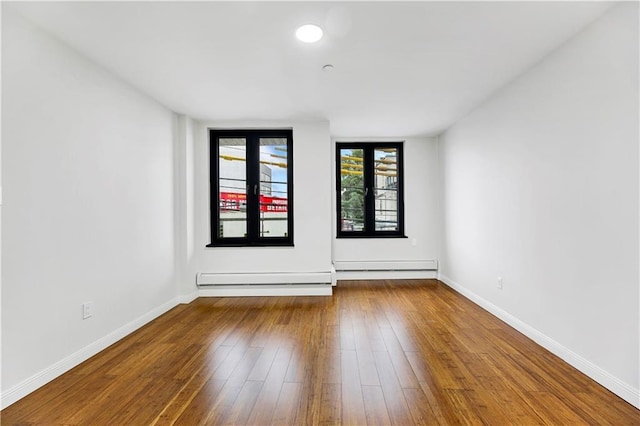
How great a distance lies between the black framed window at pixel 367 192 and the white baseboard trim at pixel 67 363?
3.14m

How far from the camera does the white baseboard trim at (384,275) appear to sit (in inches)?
200

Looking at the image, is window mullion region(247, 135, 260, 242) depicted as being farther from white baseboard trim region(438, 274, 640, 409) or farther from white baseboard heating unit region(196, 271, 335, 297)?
white baseboard trim region(438, 274, 640, 409)

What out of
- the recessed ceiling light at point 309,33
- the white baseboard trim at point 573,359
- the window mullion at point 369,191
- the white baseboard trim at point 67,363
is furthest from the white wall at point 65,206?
the white baseboard trim at point 573,359

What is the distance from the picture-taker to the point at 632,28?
5.90ft

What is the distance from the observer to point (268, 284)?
165 inches

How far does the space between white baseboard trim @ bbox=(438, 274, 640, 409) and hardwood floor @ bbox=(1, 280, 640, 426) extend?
0.05 m

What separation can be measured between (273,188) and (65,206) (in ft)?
8.11

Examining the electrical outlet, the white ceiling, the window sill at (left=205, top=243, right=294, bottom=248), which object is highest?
the white ceiling

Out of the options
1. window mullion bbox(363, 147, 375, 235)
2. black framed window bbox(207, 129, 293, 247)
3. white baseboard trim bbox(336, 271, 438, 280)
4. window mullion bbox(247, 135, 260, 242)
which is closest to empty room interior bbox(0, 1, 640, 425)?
black framed window bbox(207, 129, 293, 247)

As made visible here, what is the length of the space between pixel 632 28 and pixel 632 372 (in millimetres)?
1970

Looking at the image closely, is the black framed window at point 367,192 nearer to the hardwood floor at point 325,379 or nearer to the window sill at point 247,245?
the window sill at point 247,245

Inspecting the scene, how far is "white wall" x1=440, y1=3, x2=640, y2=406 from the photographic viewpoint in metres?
1.85

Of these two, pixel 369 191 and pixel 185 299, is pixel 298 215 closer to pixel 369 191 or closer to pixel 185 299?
pixel 369 191

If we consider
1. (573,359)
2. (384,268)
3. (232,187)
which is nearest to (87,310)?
(232,187)
